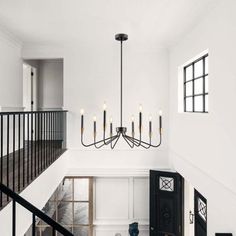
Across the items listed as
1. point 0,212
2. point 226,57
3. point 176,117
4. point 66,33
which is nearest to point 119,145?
point 176,117

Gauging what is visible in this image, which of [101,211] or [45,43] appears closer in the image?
[45,43]

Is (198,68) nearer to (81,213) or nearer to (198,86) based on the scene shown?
(198,86)

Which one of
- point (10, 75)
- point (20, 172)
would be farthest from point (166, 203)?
point (10, 75)

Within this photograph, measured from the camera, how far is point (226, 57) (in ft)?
8.56

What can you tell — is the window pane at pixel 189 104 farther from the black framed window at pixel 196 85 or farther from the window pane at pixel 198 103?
the window pane at pixel 198 103

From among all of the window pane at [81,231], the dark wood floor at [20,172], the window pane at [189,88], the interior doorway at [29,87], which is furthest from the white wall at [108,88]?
the window pane at [81,231]

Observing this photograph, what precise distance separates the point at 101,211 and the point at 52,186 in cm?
213

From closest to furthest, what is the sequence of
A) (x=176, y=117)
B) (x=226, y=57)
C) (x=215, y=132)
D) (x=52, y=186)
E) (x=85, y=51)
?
(x=226, y=57), (x=215, y=132), (x=52, y=186), (x=176, y=117), (x=85, y=51)

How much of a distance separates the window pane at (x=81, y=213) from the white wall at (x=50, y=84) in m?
2.60

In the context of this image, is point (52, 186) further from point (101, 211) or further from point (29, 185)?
point (101, 211)

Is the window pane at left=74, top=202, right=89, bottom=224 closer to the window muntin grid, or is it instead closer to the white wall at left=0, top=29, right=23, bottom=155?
the window muntin grid

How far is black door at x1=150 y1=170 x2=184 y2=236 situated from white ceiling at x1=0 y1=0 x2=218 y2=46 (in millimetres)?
2747

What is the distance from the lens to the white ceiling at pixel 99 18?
120 inches

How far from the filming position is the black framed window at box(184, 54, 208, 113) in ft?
11.8
